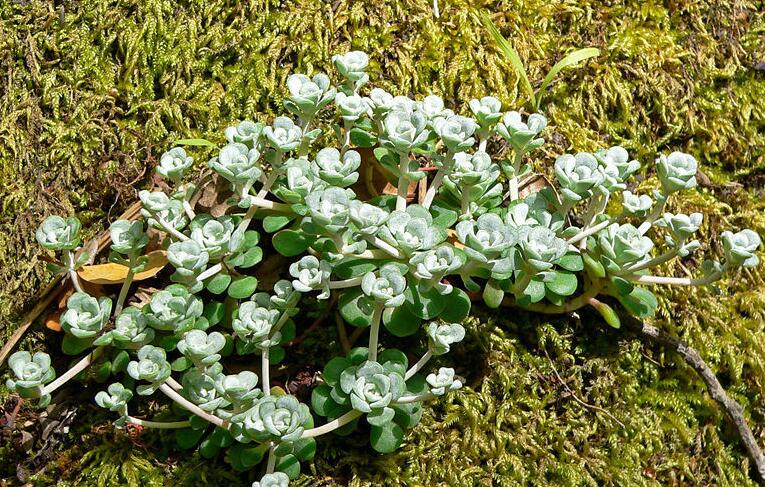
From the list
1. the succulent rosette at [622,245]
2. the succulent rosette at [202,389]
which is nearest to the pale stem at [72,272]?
the succulent rosette at [202,389]

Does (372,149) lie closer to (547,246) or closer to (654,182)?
(547,246)

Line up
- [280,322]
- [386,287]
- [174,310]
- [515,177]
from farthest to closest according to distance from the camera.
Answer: [515,177] → [280,322] → [174,310] → [386,287]

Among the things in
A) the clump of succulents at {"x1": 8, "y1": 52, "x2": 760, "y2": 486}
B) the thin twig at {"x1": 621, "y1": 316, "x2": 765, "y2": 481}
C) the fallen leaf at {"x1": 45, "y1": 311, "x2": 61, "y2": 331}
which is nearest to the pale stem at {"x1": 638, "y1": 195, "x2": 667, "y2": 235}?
the clump of succulents at {"x1": 8, "y1": 52, "x2": 760, "y2": 486}

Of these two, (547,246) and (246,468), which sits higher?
(547,246)

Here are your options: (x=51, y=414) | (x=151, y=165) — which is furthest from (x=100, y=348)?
(x=151, y=165)

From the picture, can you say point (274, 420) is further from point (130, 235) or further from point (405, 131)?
point (405, 131)

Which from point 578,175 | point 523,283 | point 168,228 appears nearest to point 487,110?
point 578,175
